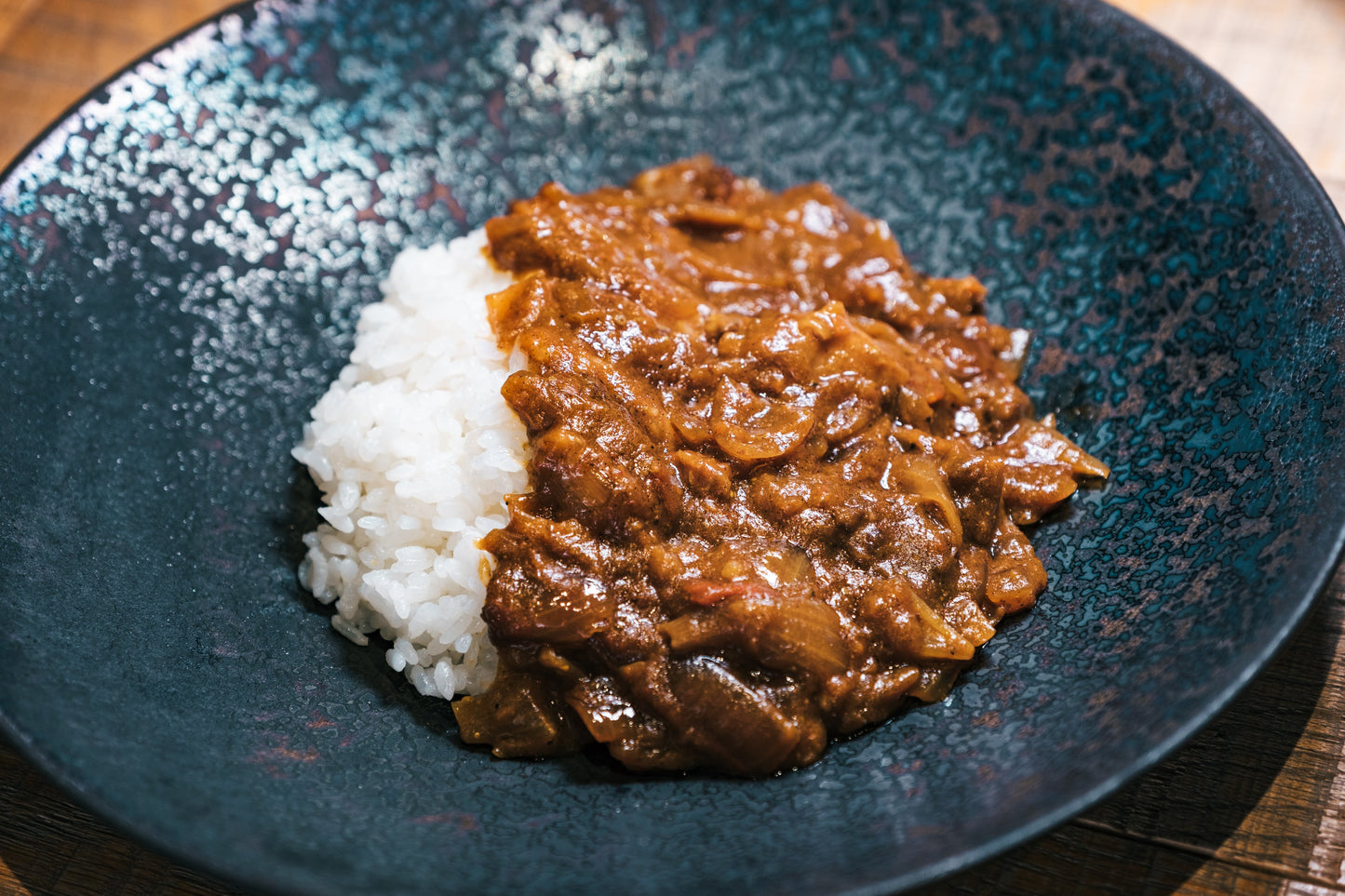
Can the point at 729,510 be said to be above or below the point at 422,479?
above

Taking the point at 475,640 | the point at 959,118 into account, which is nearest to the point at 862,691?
the point at 475,640

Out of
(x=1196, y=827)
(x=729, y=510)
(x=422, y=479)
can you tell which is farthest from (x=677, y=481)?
(x=1196, y=827)

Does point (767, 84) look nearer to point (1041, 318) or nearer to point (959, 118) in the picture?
point (959, 118)

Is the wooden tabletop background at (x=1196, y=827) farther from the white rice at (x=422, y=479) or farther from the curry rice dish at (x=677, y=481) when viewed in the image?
the white rice at (x=422, y=479)

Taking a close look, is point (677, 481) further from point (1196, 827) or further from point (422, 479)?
point (1196, 827)

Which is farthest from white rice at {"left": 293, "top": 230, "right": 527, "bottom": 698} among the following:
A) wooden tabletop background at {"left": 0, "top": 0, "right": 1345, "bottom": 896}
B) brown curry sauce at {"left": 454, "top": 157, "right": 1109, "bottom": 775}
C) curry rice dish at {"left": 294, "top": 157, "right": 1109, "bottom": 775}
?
wooden tabletop background at {"left": 0, "top": 0, "right": 1345, "bottom": 896}

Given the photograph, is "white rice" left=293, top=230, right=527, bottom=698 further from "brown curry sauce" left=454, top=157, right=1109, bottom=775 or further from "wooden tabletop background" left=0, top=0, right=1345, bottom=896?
"wooden tabletop background" left=0, top=0, right=1345, bottom=896

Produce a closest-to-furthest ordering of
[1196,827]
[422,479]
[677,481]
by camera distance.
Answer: [1196,827] < [677,481] < [422,479]

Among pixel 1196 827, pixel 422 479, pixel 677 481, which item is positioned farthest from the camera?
pixel 422 479
